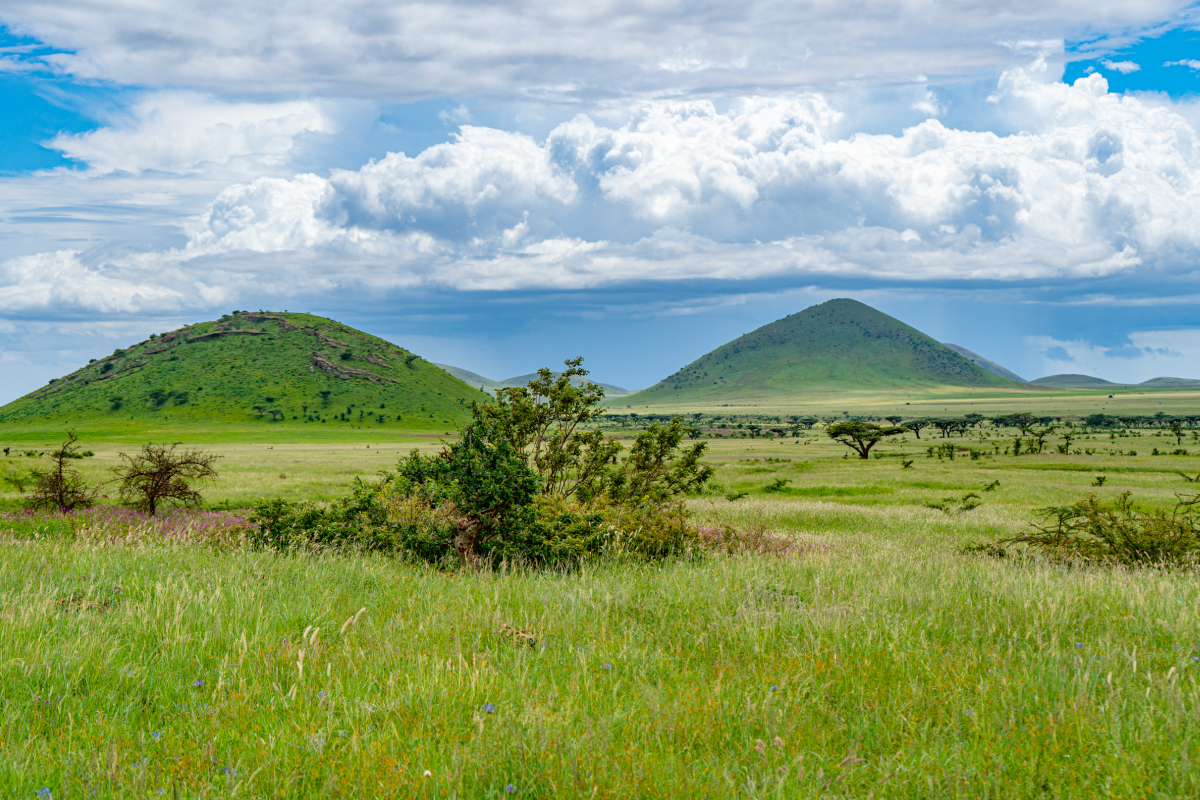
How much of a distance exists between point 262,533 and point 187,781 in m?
11.0

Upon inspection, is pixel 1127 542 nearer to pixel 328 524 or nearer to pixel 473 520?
pixel 473 520

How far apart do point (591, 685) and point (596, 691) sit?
0.13 m

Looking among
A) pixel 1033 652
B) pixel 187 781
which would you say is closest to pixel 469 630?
pixel 187 781

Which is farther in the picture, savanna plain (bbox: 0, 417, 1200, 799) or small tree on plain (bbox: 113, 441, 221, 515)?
small tree on plain (bbox: 113, 441, 221, 515)

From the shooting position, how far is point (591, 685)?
16.0 ft

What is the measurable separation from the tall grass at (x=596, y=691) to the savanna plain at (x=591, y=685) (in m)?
0.03

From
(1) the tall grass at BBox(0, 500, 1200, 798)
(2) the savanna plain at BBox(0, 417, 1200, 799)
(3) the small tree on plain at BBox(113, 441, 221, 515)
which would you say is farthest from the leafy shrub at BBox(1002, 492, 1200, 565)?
(3) the small tree on plain at BBox(113, 441, 221, 515)

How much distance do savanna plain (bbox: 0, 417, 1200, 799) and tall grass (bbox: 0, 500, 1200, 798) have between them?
3cm

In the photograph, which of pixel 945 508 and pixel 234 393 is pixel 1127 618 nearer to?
pixel 945 508

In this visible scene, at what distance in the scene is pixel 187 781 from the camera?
3.71 metres

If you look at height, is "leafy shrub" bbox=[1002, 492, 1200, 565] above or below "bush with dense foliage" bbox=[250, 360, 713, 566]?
below

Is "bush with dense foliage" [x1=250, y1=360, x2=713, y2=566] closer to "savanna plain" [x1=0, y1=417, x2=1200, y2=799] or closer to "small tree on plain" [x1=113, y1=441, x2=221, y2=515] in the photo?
"savanna plain" [x1=0, y1=417, x2=1200, y2=799]

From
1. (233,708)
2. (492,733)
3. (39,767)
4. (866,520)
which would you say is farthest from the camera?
(866,520)

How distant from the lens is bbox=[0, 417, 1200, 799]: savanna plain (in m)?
3.74
